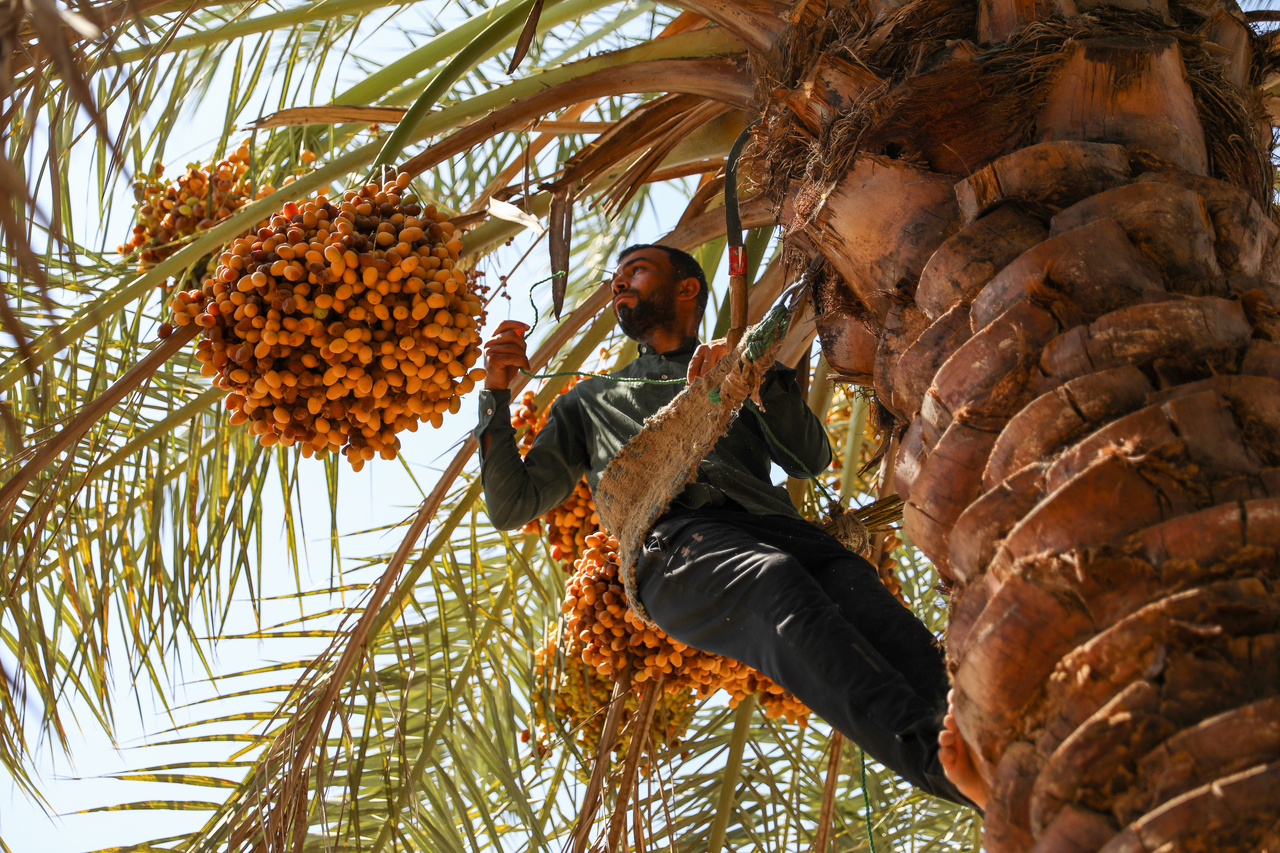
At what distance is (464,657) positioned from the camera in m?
3.57

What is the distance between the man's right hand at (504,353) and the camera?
2303 mm

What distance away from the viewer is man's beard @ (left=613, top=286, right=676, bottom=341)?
2.54 m

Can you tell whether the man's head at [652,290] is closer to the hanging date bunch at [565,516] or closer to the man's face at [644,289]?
the man's face at [644,289]

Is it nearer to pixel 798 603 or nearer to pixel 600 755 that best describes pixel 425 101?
pixel 798 603

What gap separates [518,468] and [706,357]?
0.45 meters

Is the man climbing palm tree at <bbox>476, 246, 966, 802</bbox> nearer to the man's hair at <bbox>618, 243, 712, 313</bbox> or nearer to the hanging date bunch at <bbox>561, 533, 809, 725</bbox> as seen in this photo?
the man's hair at <bbox>618, 243, 712, 313</bbox>

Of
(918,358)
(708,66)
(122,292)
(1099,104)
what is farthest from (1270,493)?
A: (122,292)

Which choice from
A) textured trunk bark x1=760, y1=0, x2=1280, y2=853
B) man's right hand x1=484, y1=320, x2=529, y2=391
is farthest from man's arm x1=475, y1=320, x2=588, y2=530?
textured trunk bark x1=760, y1=0, x2=1280, y2=853

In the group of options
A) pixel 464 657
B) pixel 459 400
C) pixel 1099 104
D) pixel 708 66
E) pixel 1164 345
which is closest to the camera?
pixel 1164 345

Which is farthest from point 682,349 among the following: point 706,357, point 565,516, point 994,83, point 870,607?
point 994,83

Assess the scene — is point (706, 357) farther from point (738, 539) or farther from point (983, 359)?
point (983, 359)

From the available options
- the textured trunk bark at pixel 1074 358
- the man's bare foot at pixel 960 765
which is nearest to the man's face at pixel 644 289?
the textured trunk bark at pixel 1074 358

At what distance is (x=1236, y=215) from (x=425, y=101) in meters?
1.27

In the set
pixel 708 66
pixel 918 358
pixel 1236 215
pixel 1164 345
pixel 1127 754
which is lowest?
pixel 1127 754
